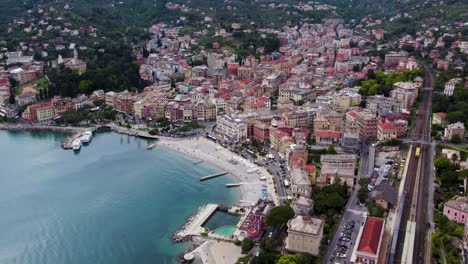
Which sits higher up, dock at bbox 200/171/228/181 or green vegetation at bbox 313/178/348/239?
green vegetation at bbox 313/178/348/239

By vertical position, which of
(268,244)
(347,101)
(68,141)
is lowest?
(268,244)

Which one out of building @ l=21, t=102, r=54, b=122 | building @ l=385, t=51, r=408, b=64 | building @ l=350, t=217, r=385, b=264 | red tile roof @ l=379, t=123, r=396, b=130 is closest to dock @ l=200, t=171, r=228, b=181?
red tile roof @ l=379, t=123, r=396, b=130

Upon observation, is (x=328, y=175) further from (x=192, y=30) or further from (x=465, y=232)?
(x=192, y=30)

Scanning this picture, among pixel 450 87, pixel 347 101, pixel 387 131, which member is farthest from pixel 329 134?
pixel 450 87

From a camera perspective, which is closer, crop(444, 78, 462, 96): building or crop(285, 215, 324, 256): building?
crop(285, 215, 324, 256): building

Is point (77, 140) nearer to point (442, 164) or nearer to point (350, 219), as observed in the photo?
point (350, 219)

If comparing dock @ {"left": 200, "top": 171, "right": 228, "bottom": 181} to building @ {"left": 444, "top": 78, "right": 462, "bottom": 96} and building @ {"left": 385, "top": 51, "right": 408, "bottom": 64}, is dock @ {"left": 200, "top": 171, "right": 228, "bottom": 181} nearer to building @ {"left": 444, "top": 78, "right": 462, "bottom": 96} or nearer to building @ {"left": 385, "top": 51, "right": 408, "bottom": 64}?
building @ {"left": 444, "top": 78, "right": 462, "bottom": 96}

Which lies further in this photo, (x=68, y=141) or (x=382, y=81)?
(x=382, y=81)
